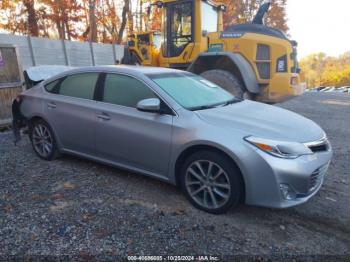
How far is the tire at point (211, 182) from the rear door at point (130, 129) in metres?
0.32

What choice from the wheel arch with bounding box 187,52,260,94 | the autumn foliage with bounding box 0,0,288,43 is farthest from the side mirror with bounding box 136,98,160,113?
the autumn foliage with bounding box 0,0,288,43

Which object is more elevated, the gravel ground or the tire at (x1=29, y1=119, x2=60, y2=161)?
the tire at (x1=29, y1=119, x2=60, y2=161)

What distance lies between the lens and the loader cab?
804 centimetres

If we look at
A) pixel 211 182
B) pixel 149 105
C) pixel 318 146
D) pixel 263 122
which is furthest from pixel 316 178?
pixel 149 105

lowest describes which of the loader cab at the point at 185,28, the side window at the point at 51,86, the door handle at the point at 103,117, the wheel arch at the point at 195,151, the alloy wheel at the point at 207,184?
the alloy wheel at the point at 207,184

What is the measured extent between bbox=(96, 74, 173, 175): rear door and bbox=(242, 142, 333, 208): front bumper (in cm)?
103

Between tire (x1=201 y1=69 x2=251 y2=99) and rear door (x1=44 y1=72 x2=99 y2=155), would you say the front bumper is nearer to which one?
rear door (x1=44 y1=72 x2=99 y2=155)

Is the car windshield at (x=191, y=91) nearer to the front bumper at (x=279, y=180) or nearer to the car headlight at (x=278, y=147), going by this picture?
the car headlight at (x=278, y=147)

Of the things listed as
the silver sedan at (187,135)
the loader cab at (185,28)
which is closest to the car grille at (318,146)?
the silver sedan at (187,135)

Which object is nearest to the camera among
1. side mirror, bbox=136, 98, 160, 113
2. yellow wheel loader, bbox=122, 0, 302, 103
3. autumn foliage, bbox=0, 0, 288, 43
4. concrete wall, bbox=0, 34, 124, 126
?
side mirror, bbox=136, 98, 160, 113

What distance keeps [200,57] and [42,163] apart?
4.69 metres

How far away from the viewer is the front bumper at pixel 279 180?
2.95m

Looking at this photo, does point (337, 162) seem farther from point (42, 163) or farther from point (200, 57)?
point (42, 163)

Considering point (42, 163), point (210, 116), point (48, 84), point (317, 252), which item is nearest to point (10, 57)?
A: point (48, 84)
